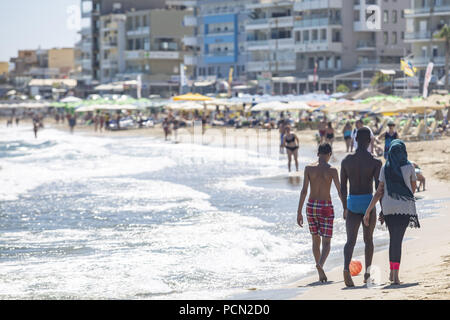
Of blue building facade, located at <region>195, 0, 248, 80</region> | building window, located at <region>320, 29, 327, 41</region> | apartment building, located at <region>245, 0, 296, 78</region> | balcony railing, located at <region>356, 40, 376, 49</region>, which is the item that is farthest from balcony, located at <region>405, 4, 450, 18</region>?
blue building facade, located at <region>195, 0, 248, 80</region>

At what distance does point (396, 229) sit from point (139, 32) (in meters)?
96.8

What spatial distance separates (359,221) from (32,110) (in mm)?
104509

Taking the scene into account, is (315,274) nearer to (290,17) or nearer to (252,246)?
→ (252,246)

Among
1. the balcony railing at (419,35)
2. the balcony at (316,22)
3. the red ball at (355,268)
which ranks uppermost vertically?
the balcony at (316,22)

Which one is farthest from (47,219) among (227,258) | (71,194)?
(227,258)

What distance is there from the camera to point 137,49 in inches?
4114

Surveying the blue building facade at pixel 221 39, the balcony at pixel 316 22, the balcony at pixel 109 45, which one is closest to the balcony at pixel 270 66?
the blue building facade at pixel 221 39

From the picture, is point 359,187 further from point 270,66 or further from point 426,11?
point 270,66

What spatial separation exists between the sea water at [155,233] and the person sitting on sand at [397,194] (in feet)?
5.45

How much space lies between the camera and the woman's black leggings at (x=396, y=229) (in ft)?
26.5

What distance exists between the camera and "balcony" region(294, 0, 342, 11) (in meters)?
73.8

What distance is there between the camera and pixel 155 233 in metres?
14.6

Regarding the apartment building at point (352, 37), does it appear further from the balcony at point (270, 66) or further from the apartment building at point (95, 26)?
the apartment building at point (95, 26)

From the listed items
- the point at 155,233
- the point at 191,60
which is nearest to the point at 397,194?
the point at 155,233
